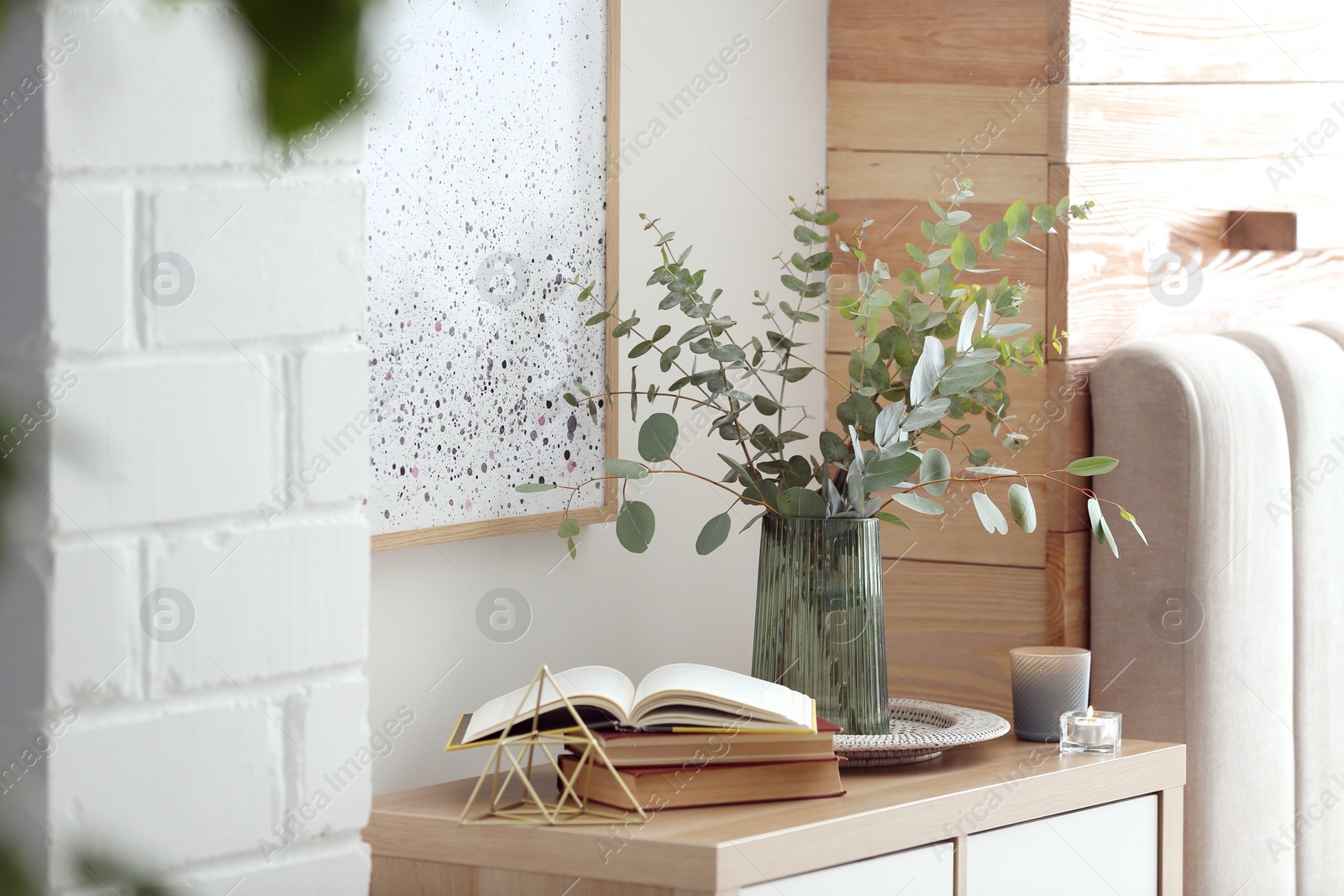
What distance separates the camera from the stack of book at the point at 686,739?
125cm

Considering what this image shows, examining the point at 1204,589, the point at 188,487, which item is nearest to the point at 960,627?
the point at 1204,589

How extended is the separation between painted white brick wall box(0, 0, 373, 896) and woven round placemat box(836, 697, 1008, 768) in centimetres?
68

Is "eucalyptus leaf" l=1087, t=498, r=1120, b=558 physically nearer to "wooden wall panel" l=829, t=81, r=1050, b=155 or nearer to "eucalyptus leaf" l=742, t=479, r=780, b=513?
"eucalyptus leaf" l=742, t=479, r=780, b=513

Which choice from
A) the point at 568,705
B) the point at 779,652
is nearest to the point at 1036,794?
the point at 779,652

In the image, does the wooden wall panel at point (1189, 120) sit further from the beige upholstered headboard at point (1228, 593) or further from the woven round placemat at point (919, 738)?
the woven round placemat at point (919, 738)

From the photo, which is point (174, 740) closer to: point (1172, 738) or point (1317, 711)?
point (1172, 738)

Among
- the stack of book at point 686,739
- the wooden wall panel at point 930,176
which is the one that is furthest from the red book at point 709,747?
the wooden wall panel at point 930,176

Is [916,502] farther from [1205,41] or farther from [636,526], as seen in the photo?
[1205,41]

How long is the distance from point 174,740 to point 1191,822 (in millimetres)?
1373

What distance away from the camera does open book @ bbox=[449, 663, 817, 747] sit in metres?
1.25

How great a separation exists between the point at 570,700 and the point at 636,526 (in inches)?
→ 11.4

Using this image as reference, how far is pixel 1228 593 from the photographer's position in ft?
5.65

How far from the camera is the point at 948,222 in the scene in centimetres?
150

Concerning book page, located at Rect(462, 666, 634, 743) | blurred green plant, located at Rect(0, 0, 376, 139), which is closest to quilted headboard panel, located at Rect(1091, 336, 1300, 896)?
book page, located at Rect(462, 666, 634, 743)
